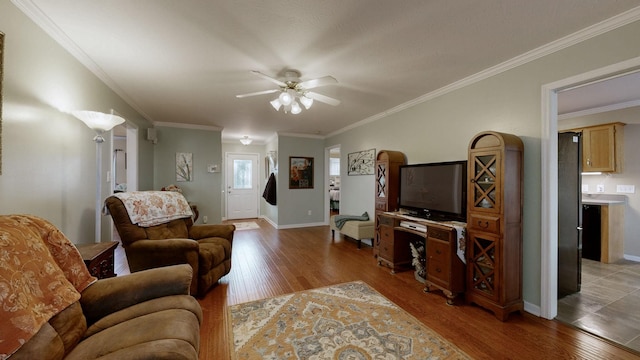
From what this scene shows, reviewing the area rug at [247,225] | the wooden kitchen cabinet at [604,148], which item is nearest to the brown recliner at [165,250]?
the area rug at [247,225]

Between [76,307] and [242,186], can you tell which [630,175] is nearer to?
[76,307]

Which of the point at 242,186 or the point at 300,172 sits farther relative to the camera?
the point at 242,186

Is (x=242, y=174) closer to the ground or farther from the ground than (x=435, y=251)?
farther from the ground

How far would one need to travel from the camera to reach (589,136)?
3.73 metres

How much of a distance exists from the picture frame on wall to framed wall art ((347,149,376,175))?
4.13ft

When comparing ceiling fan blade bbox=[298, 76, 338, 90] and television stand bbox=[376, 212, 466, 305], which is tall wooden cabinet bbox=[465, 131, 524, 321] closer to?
television stand bbox=[376, 212, 466, 305]

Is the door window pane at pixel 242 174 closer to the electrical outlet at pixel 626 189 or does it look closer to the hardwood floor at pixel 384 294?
the hardwood floor at pixel 384 294

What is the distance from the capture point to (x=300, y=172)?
5957 millimetres

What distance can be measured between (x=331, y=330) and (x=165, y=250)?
165 cm

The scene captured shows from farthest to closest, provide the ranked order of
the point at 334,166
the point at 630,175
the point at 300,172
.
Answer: the point at 334,166 < the point at 300,172 < the point at 630,175

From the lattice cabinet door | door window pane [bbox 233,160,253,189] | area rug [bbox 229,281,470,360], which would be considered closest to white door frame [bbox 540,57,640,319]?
the lattice cabinet door

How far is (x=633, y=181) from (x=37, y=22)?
22.2 ft

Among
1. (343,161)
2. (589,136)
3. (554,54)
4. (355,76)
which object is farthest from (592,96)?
(343,161)

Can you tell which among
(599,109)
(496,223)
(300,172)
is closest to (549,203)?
(496,223)
